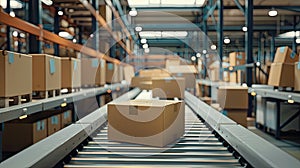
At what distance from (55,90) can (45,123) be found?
0.46 metres

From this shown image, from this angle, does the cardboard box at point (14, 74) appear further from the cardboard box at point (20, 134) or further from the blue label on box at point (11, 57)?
the cardboard box at point (20, 134)

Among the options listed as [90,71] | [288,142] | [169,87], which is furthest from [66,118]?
[288,142]

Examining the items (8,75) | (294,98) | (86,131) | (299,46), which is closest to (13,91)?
(8,75)

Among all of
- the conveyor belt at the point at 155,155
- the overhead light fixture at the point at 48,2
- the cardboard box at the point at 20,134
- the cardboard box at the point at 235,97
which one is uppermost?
the overhead light fixture at the point at 48,2

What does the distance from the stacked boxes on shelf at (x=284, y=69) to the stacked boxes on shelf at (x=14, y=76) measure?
12.7ft

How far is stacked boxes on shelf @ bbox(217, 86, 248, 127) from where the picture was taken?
569cm

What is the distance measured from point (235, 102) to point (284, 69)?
1.00 m

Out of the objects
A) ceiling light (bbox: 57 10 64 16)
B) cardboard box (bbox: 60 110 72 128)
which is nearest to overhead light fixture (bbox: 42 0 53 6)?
ceiling light (bbox: 57 10 64 16)

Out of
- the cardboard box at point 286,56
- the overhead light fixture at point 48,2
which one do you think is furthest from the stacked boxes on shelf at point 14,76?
the cardboard box at point 286,56

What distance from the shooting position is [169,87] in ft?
15.8

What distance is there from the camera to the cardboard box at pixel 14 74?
287cm

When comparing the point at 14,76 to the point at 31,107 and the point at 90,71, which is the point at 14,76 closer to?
the point at 31,107

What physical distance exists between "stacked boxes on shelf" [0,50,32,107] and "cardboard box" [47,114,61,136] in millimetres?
1029

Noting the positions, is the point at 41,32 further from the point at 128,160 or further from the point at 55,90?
the point at 128,160
